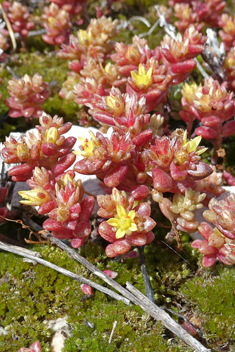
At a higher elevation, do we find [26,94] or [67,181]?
[26,94]

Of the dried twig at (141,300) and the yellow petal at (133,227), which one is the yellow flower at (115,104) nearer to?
the yellow petal at (133,227)

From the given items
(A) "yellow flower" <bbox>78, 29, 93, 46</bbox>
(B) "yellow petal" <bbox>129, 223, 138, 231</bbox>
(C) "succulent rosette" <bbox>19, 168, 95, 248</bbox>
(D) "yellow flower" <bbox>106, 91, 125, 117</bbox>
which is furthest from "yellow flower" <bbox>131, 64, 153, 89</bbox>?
(B) "yellow petal" <bbox>129, 223, 138, 231</bbox>

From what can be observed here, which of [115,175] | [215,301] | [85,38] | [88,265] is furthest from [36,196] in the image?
[85,38]

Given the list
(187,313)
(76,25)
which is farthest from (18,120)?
(187,313)

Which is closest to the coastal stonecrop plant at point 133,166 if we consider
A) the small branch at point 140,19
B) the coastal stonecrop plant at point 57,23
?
the coastal stonecrop plant at point 57,23

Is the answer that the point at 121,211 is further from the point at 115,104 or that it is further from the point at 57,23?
the point at 57,23

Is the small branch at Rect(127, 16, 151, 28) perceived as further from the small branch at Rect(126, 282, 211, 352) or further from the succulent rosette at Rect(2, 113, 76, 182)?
the small branch at Rect(126, 282, 211, 352)

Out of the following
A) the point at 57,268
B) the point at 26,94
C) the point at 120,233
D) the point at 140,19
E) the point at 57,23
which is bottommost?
the point at 57,268
